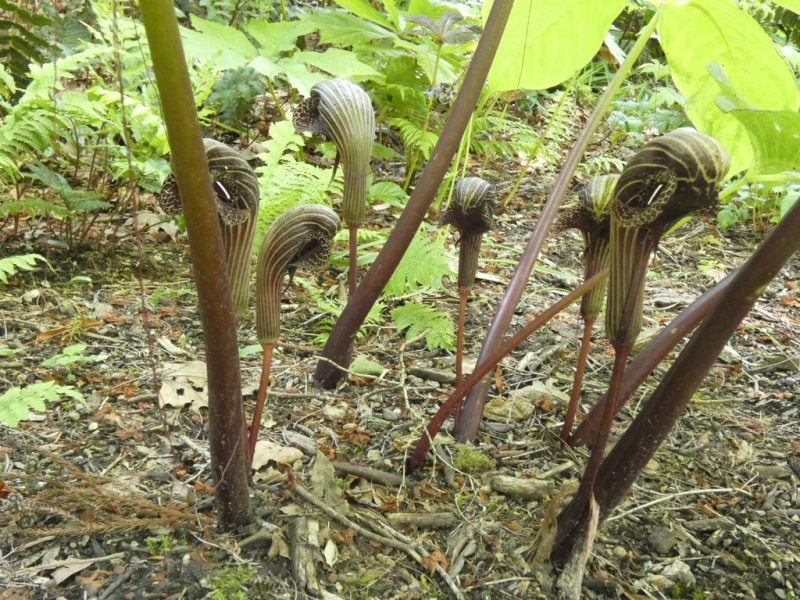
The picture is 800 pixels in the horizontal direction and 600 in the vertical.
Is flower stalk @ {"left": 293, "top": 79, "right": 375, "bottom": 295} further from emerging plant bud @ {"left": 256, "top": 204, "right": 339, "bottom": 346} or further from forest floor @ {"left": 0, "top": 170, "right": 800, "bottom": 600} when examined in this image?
forest floor @ {"left": 0, "top": 170, "right": 800, "bottom": 600}

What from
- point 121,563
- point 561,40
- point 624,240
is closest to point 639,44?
point 561,40

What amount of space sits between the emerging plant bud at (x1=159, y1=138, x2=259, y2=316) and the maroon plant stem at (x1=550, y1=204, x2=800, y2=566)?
81 centimetres

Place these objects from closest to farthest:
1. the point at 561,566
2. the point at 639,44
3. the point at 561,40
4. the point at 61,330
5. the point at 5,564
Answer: the point at 5,564, the point at 561,566, the point at 639,44, the point at 561,40, the point at 61,330

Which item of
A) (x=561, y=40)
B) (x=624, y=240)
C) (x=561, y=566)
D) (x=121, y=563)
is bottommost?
(x=121, y=563)

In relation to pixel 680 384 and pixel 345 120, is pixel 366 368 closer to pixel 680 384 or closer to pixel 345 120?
pixel 345 120

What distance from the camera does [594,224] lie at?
164 centimetres

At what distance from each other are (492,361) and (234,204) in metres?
0.71

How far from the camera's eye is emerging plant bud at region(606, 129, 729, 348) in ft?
3.58

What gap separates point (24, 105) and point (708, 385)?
9.11ft

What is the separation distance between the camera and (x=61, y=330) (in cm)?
222

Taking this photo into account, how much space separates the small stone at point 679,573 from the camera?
154cm

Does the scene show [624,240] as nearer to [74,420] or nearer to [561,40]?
[561,40]

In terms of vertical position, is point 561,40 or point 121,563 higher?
point 561,40

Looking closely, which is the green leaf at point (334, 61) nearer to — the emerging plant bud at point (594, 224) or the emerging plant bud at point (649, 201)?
the emerging plant bud at point (594, 224)
